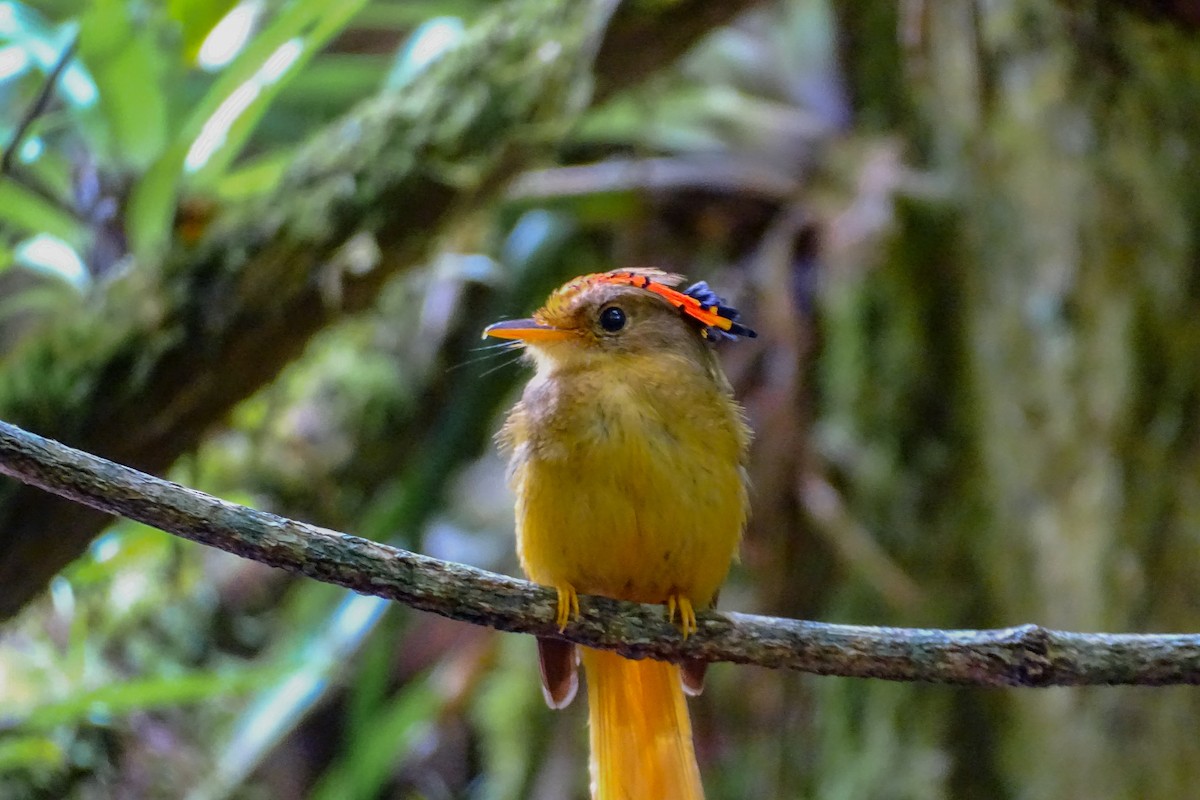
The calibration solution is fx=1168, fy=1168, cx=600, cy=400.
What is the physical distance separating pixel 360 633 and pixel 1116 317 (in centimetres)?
215

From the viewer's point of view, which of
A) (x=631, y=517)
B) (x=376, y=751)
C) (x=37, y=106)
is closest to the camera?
(x=631, y=517)

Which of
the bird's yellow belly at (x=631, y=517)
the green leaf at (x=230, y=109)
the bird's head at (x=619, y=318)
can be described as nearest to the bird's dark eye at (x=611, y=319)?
the bird's head at (x=619, y=318)

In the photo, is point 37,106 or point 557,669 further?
point 37,106

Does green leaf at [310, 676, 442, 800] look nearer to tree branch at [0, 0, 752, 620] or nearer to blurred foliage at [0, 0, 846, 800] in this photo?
blurred foliage at [0, 0, 846, 800]

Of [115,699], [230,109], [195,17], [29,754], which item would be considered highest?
Result: [195,17]

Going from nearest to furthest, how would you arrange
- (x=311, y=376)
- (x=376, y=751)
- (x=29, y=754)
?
1. (x=29, y=754)
2. (x=376, y=751)
3. (x=311, y=376)

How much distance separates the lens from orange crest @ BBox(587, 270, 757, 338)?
1.91 m

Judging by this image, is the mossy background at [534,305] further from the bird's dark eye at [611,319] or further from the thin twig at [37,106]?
the bird's dark eye at [611,319]

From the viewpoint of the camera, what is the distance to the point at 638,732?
1.93 metres

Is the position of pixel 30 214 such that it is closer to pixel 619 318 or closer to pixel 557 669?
pixel 619 318

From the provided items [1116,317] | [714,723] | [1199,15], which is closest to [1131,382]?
[1116,317]

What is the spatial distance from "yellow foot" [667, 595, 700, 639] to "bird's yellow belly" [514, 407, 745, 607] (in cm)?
8

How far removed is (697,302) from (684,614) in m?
0.55

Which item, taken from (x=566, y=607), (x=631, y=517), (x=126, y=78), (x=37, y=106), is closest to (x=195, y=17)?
(x=126, y=78)
